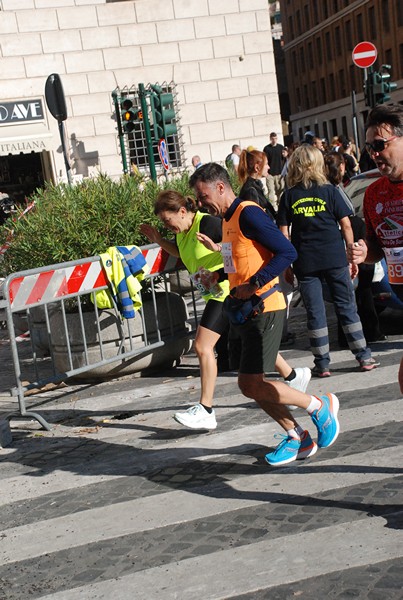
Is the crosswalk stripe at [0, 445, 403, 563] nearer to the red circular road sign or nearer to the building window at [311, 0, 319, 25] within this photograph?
the red circular road sign

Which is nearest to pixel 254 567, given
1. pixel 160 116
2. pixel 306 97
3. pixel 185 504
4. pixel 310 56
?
pixel 185 504

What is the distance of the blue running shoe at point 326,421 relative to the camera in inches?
231

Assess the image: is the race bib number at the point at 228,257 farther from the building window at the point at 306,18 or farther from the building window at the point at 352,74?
the building window at the point at 306,18

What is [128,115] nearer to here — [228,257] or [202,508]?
[228,257]

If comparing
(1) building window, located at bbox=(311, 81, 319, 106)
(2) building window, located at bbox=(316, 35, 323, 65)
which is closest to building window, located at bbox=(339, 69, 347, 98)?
(2) building window, located at bbox=(316, 35, 323, 65)

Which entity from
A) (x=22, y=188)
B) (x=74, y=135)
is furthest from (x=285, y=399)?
(x=22, y=188)

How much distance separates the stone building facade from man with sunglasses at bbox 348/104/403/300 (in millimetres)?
19453

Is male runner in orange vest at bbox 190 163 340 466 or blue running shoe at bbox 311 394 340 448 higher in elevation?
male runner in orange vest at bbox 190 163 340 466

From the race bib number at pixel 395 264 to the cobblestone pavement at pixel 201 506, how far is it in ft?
3.77

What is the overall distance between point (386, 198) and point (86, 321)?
14.5ft

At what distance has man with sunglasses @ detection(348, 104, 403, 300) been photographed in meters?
4.71

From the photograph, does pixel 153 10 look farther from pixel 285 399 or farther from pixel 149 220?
pixel 285 399

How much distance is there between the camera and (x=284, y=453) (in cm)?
583

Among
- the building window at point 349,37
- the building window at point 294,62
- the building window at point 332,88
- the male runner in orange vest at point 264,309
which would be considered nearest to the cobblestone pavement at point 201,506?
the male runner in orange vest at point 264,309
